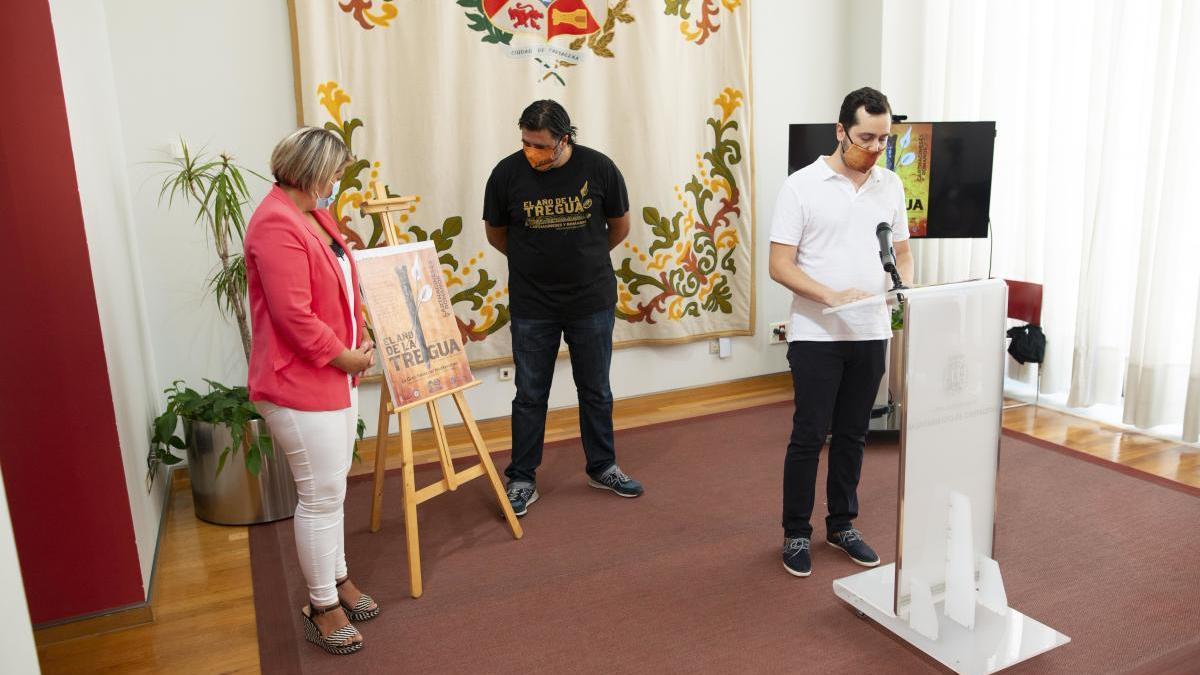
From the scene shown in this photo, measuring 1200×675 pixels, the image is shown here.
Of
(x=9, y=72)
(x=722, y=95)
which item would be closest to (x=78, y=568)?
(x=9, y=72)

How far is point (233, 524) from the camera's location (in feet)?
10.8

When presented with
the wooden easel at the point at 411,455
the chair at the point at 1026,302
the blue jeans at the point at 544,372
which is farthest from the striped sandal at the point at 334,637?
the chair at the point at 1026,302

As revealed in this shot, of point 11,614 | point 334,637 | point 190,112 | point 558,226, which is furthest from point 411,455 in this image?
point 190,112

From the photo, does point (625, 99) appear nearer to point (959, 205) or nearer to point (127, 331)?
point (959, 205)

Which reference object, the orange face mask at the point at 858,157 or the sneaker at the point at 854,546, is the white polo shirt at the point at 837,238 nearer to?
the orange face mask at the point at 858,157

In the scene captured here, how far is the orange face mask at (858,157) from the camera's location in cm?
246

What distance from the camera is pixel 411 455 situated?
2.75m

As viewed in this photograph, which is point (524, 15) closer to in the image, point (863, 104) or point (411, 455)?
point (863, 104)

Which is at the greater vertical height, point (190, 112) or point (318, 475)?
point (190, 112)

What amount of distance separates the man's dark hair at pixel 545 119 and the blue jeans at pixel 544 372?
0.71 meters

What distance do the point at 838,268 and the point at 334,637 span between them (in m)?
1.79

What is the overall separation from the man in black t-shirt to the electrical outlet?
2.03 metres

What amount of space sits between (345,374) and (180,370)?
Answer: 1931 mm

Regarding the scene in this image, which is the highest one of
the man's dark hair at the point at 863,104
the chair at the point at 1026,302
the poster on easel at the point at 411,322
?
the man's dark hair at the point at 863,104
